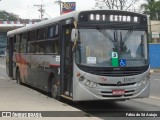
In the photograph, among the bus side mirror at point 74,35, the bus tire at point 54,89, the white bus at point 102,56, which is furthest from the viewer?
the bus tire at point 54,89

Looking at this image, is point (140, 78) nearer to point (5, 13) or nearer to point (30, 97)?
point (30, 97)

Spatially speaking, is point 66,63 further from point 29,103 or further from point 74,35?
point 29,103

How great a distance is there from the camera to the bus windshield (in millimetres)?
11961

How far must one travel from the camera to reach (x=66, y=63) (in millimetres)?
12844

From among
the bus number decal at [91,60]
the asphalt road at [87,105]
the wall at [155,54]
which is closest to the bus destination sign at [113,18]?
the bus number decal at [91,60]

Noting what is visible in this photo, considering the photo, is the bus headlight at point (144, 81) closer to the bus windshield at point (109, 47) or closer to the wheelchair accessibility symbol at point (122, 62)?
the bus windshield at point (109, 47)

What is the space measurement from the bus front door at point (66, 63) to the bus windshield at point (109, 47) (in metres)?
0.61

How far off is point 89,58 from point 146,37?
194 centimetres

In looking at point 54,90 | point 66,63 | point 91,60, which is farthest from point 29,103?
point 54,90

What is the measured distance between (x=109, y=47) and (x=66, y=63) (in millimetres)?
1508

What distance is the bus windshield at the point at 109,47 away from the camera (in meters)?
12.0

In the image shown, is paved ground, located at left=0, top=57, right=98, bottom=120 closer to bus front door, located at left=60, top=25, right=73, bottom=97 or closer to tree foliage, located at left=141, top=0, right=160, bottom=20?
bus front door, located at left=60, top=25, right=73, bottom=97

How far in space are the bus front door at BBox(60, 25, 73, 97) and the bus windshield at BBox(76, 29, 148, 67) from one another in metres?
0.61

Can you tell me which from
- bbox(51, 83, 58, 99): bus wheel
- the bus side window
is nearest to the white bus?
bbox(51, 83, 58, 99): bus wheel
